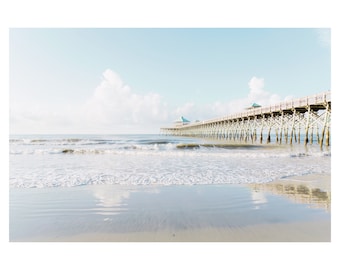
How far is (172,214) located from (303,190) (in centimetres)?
363

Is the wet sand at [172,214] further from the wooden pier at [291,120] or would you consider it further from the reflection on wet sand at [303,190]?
the wooden pier at [291,120]

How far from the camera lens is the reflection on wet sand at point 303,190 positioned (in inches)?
182

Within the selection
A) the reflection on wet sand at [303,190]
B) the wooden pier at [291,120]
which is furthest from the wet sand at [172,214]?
the wooden pier at [291,120]

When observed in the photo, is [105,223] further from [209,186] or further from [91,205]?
[209,186]

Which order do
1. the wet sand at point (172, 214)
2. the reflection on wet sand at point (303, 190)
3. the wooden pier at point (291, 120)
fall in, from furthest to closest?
the wooden pier at point (291, 120) → the reflection on wet sand at point (303, 190) → the wet sand at point (172, 214)

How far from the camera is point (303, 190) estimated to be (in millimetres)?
5492

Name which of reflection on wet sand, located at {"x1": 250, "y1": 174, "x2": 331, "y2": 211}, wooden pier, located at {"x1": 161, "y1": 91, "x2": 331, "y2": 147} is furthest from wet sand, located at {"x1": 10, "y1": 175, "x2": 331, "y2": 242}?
wooden pier, located at {"x1": 161, "y1": 91, "x2": 331, "y2": 147}

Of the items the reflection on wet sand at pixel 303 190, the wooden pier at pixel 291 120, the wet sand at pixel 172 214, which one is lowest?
the wet sand at pixel 172 214

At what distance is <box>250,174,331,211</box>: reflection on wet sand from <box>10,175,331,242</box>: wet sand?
0.02 m

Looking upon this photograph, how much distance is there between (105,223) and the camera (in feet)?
11.4

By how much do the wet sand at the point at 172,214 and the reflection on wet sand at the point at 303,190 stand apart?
0.02m

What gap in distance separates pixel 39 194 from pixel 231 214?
4302mm

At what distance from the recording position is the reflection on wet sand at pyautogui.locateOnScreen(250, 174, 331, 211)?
4.61 m
